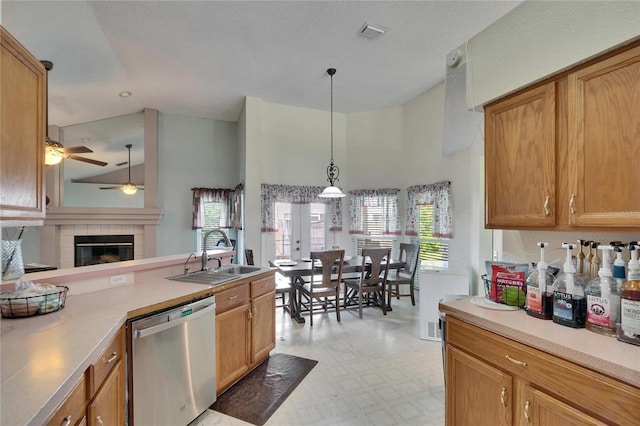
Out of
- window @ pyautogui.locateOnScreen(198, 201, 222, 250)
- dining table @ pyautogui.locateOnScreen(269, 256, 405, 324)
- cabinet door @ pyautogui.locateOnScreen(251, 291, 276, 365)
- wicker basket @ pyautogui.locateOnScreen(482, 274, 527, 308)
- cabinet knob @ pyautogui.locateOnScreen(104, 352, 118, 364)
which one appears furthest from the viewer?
window @ pyautogui.locateOnScreen(198, 201, 222, 250)

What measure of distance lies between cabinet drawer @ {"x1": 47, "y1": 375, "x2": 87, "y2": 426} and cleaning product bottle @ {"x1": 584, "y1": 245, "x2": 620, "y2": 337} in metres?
1.99

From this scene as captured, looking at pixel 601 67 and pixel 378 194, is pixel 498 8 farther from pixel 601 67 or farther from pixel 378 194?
pixel 378 194

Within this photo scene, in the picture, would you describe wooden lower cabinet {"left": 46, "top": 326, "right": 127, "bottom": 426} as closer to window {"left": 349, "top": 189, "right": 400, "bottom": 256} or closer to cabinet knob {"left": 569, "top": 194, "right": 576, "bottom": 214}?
cabinet knob {"left": 569, "top": 194, "right": 576, "bottom": 214}

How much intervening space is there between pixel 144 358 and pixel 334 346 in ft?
6.84

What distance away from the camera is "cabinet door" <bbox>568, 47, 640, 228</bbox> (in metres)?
1.22

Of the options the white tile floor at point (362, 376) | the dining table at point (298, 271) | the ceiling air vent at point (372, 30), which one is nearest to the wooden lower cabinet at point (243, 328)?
the white tile floor at point (362, 376)

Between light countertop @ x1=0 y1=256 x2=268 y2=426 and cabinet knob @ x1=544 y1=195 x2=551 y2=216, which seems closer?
light countertop @ x1=0 y1=256 x2=268 y2=426

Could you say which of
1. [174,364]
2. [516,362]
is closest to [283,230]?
[174,364]

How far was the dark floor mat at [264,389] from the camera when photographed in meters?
2.20

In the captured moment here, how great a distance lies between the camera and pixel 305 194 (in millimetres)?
5648

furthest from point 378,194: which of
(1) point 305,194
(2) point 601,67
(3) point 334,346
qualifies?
(2) point 601,67

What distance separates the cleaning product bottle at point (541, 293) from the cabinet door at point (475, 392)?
0.37m

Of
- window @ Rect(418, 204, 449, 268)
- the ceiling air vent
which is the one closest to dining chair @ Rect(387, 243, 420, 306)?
window @ Rect(418, 204, 449, 268)

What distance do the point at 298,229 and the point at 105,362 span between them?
4.38m
